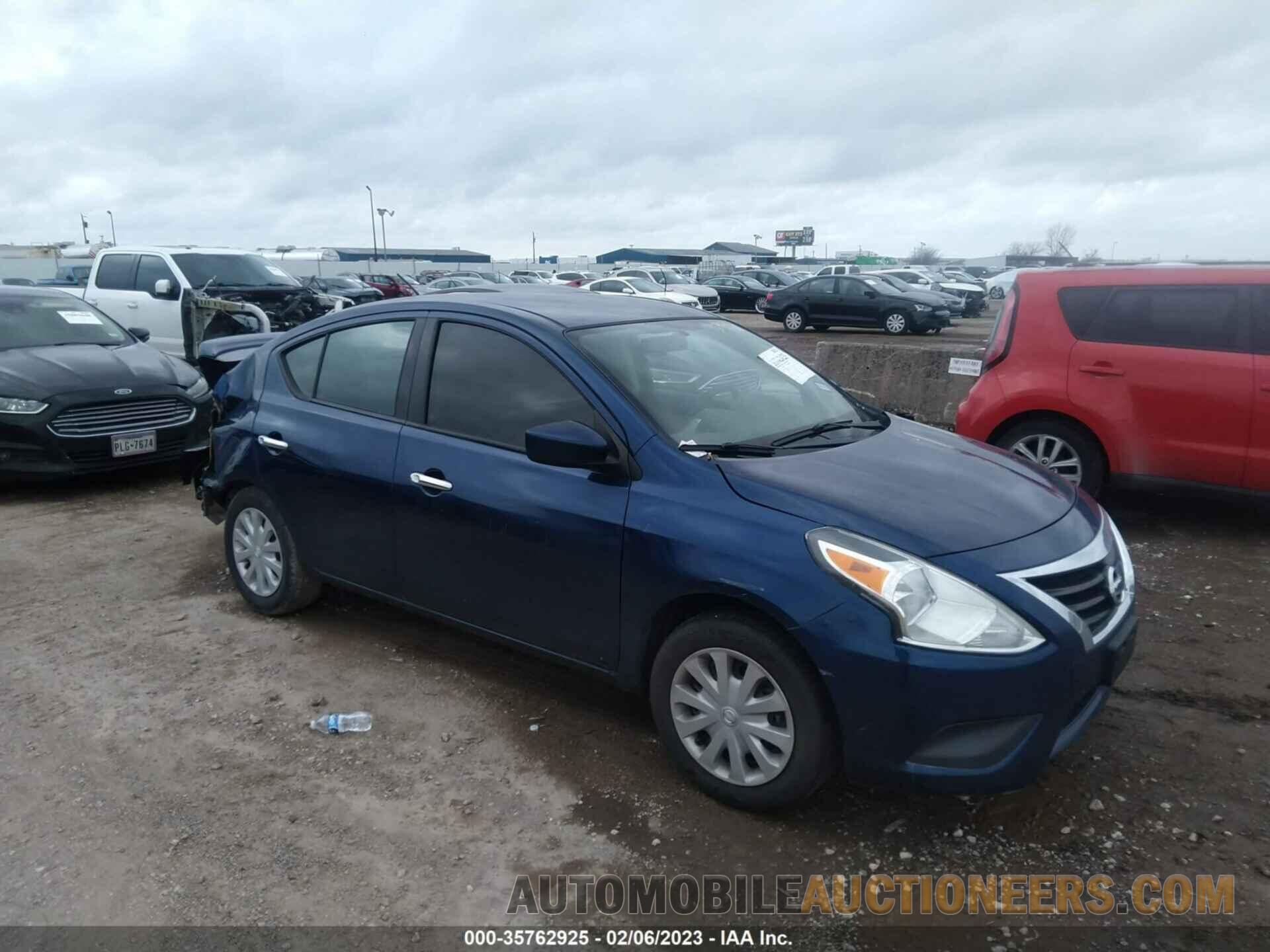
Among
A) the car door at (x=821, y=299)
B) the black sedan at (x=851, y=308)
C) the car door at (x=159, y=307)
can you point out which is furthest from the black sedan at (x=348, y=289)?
the car door at (x=821, y=299)

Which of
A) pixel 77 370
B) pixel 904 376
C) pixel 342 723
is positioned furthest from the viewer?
pixel 904 376

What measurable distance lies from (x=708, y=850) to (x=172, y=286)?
36.6 feet

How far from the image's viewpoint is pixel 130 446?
23.3ft

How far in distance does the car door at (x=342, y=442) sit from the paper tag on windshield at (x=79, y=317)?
15.5 ft

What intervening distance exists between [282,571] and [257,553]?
222 millimetres

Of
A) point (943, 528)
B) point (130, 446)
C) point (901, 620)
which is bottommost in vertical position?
point (130, 446)

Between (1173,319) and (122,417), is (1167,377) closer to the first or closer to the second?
(1173,319)

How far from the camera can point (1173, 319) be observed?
5707 millimetres

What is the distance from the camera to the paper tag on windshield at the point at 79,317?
319 inches

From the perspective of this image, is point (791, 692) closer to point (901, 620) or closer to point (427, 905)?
point (901, 620)

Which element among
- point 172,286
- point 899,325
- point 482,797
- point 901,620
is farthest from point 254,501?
point 899,325

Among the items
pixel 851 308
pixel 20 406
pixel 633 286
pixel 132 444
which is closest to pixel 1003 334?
pixel 132 444

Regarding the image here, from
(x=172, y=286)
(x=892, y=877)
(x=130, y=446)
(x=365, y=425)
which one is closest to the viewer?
(x=892, y=877)

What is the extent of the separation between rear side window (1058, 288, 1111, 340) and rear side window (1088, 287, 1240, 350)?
4 centimetres
